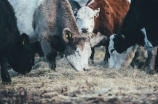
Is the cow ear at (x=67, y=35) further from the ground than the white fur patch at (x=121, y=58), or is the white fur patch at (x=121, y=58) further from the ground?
the cow ear at (x=67, y=35)

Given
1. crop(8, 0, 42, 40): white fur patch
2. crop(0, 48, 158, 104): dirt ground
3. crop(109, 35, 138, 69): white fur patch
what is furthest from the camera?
crop(8, 0, 42, 40): white fur patch

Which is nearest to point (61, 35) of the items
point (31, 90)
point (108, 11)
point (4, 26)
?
point (4, 26)

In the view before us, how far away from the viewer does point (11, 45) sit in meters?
7.44

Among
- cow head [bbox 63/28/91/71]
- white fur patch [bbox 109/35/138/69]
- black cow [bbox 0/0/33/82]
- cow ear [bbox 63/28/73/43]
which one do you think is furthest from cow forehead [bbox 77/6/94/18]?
black cow [bbox 0/0/33/82]

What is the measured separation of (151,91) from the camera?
6035 millimetres

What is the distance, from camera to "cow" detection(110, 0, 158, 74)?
807cm

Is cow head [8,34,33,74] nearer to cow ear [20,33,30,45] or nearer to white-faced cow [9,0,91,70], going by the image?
cow ear [20,33,30,45]

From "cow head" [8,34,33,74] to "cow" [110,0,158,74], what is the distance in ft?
8.19

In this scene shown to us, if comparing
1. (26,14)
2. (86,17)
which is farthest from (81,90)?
(86,17)

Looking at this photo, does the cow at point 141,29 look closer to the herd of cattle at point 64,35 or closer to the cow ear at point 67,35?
the herd of cattle at point 64,35

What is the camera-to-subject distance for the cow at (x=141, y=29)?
26.5 ft

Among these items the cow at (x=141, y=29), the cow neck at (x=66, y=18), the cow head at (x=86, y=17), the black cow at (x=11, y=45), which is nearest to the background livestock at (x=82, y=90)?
the black cow at (x=11, y=45)

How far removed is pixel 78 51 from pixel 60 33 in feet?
2.81

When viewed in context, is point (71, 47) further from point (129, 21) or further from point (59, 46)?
point (129, 21)
